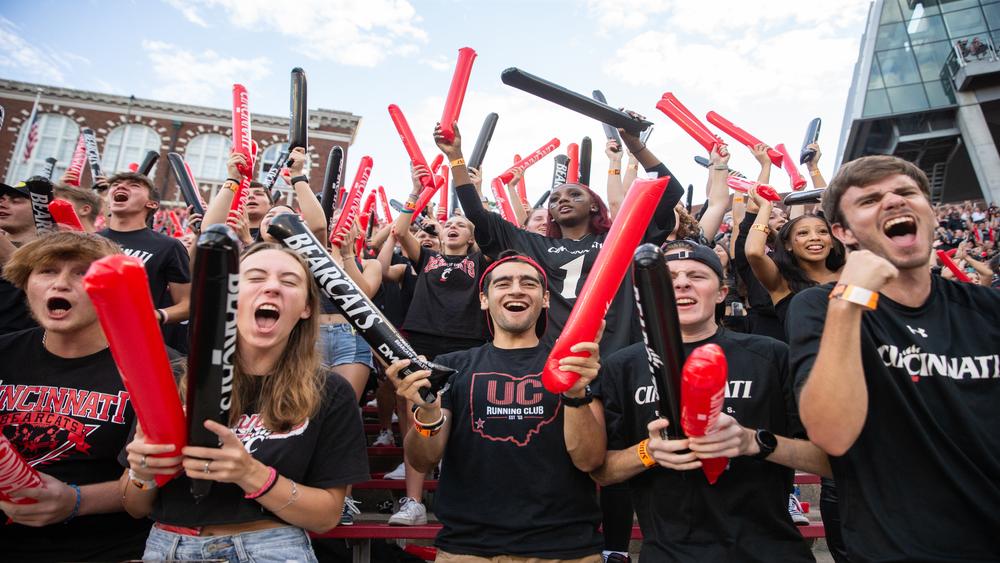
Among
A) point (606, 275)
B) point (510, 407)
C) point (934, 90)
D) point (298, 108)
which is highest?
point (934, 90)

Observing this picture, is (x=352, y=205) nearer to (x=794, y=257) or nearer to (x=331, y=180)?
(x=331, y=180)

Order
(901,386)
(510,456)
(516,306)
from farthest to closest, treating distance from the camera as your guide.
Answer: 1. (516,306)
2. (510,456)
3. (901,386)

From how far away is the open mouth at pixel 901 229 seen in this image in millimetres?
1949

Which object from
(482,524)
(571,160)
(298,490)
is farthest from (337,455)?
(571,160)

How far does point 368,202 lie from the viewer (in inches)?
285

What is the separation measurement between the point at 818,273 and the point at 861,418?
238cm

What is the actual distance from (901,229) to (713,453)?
103cm

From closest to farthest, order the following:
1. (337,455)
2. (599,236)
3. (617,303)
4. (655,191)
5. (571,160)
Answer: (655,191) → (337,455) → (617,303) → (599,236) → (571,160)

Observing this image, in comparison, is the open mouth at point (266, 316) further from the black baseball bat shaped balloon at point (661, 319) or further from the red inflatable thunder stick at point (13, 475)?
the black baseball bat shaped balloon at point (661, 319)

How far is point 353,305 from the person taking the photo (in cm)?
219

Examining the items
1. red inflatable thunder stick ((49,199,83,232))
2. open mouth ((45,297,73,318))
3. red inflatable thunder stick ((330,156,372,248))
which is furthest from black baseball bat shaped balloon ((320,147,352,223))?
open mouth ((45,297,73,318))

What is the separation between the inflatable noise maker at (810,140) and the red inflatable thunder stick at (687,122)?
1.49m

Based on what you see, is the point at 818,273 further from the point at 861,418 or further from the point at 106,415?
the point at 106,415

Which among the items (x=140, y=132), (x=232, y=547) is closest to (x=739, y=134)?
(x=232, y=547)
